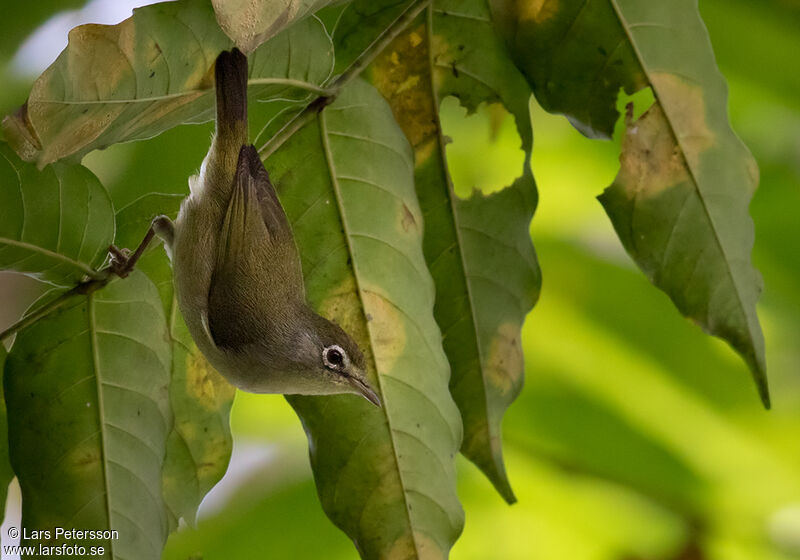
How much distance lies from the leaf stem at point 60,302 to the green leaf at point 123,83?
26cm

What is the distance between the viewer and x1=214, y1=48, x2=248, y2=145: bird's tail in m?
1.38

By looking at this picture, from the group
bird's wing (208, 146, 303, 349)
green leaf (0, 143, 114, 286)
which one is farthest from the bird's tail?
green leaf (0, 143, 114, 286)

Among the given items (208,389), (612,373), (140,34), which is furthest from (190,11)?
(612,373)

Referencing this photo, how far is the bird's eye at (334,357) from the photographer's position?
174 cm

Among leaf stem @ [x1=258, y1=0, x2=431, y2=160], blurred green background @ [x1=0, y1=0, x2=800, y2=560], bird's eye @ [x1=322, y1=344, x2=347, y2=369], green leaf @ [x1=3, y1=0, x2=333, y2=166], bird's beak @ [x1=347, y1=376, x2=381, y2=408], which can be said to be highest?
green leaf @ [x1=3, y1=0, x2=333, y2=166]

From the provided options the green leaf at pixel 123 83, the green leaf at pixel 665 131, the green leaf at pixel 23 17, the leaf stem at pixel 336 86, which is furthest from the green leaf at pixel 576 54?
the green leaf at pixel 23 17

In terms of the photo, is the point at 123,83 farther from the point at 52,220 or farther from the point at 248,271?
the point at 248,271

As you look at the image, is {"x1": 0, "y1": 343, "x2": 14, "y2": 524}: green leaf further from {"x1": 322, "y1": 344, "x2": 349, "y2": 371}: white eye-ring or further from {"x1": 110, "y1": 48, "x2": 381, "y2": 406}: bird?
{"x1": 322, "y1": 344, "x2": 349, "y2": 371}: white eye-ring

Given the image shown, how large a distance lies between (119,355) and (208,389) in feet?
0.78

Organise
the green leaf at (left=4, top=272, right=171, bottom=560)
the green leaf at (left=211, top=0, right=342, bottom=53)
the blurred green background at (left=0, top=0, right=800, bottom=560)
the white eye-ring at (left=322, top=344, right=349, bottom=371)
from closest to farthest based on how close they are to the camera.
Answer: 1. the green leaf at (left=211, top=0, right=342, bottom=53)
2. the green leaf at (left=4, top=272, right=171, bottom=560)
3. the white eye-ring at (left=322, top=344, right=349, bottom=371)
4. the blurred green background at (left=0, top=0, right=800, bottom=560)

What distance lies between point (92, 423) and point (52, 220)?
0.37 metres

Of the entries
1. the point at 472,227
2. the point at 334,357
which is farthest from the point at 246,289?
the point at 472,227

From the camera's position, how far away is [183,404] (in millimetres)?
1692

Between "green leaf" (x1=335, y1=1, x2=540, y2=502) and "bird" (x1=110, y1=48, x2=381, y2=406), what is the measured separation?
240mm
